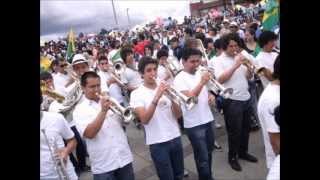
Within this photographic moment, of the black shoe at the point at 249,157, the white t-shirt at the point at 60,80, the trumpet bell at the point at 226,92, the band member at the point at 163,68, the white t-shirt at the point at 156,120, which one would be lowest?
the black shoe at the point at 249,157

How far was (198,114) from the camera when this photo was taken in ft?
13.8

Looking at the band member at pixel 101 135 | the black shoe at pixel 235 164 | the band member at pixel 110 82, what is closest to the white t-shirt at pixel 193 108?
the band member at pixel 101 135

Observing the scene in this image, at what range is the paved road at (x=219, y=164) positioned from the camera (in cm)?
497

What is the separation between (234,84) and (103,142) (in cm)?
217

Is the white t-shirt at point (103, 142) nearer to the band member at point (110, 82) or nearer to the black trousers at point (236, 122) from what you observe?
the black trousers at point (236, 122)

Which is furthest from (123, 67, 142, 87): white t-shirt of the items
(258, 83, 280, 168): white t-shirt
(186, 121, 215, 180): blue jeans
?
(258, 83, 280, 168): white t-shirt

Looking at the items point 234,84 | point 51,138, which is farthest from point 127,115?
point 234,84

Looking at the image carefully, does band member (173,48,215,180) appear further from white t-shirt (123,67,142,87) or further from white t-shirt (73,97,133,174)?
white t-shirt (123,67,142,87)

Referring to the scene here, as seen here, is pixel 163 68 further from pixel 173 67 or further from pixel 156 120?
pixel 156 120

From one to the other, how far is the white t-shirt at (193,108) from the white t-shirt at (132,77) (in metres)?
2.25

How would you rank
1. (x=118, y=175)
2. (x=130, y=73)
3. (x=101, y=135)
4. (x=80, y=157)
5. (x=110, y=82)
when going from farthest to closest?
1. (x=110, y=82)
2. (x=130, y=73)
3. (x=80, y=157)
4. (x=118, y=175)
5. (x=101, y=135)

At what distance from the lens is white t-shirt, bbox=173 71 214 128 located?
13.8ft

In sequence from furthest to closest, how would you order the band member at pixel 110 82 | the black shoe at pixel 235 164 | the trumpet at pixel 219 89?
the band member at pixel 110 82 → the black shoe at pixel 235 164 → the trumpet at pixel 219 89
